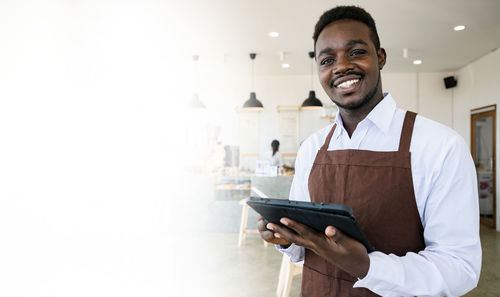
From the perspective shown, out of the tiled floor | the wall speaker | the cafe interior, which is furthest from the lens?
the wall speaker

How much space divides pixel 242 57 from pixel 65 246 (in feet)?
14.1

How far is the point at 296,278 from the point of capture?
3.59 m

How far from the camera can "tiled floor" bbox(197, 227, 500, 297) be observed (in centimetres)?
327

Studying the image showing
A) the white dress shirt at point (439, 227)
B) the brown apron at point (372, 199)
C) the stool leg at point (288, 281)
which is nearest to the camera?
the white dress shirt at point (439, 227)

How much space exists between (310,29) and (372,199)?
444cm

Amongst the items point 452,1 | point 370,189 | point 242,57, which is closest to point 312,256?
point 370,189

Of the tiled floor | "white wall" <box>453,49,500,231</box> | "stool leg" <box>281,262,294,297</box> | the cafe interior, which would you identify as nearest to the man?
"stool leg" <box>281,262,294,297</box>

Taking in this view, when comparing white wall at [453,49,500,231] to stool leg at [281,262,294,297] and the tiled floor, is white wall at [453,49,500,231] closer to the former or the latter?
the tiled floor

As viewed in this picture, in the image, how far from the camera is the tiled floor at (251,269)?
327cm

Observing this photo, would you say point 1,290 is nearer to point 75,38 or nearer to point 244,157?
point 75,38

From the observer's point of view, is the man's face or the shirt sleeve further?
the man's face

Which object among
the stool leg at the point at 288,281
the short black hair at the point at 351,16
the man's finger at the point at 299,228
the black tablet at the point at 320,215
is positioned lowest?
the stool leg at the point at 288,281

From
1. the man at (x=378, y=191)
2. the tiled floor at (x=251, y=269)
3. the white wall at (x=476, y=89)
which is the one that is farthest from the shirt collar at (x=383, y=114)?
the white wall at (x=476, y=89)

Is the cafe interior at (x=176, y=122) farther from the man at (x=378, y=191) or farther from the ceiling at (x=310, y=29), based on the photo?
the man at (x=378, y=191)
